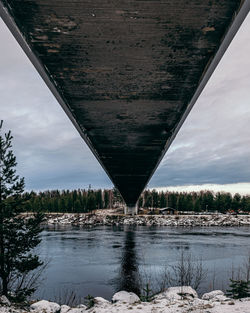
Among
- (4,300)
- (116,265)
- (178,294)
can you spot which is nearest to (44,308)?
(4,300)

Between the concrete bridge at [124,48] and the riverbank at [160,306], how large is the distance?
221 inches

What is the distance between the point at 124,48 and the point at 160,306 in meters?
7.34

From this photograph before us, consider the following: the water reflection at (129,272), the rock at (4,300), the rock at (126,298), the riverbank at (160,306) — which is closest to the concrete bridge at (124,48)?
the riverbank at (160,306)

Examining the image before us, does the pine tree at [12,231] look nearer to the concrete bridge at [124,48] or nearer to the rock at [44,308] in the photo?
the rock at [44,308]

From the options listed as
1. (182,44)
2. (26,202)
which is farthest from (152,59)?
(26,202)

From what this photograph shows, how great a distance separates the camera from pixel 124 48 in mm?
5246

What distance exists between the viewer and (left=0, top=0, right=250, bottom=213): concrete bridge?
4164 mm

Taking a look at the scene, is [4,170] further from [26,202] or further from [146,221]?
[146,221]

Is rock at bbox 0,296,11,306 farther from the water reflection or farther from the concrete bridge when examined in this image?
the water reflection

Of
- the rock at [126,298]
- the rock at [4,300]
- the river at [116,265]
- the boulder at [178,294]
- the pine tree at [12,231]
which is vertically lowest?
the river at [116,265]

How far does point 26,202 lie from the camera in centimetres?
1084

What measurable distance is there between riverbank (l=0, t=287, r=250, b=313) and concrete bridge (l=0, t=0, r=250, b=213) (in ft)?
18.4

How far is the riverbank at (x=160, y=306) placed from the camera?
25.8 feet

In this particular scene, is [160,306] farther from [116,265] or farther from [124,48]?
[116,265]
